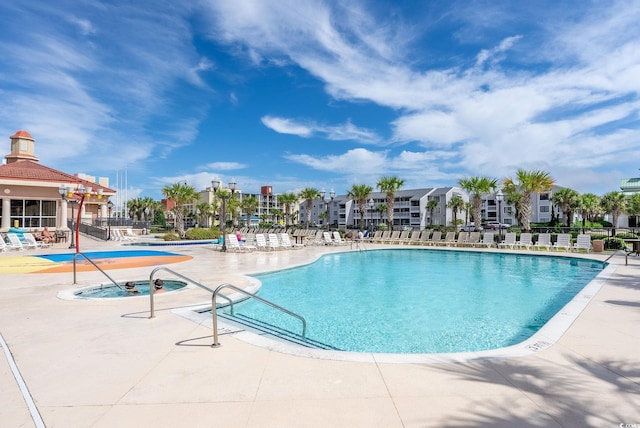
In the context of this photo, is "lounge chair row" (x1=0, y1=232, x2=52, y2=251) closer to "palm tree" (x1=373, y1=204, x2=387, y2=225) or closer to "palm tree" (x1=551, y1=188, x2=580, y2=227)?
"palm tree" (x1=551, y1=188, x2=580, y2=227)

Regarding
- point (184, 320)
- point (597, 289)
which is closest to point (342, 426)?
point (184, 320)

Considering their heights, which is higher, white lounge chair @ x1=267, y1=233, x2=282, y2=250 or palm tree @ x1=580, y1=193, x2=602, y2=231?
palm tree @ x1=580, y1=193, x2=602, y2=231

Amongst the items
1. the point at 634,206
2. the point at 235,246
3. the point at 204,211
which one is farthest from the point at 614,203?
the point at 204,211

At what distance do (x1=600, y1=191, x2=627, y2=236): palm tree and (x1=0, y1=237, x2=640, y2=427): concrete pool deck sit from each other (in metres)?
57.9

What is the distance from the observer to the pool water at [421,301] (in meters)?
6.82

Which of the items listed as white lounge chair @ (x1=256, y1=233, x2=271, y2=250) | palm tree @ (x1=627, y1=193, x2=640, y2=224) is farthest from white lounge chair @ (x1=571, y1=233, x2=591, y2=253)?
palm tree @ (x1=627, y1=193, x2=640, y2=224)

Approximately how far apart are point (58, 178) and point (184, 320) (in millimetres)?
28935

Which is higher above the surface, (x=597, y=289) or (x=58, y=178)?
(x=58, y=178)

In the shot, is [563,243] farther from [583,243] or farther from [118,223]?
[118,223]

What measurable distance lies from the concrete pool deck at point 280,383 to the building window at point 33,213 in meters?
27.9

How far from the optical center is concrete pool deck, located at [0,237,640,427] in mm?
3123

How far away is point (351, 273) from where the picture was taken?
1466cm

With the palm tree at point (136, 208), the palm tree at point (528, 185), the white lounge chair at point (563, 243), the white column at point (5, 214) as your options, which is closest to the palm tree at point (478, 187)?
the palm tree at point (528, 185)

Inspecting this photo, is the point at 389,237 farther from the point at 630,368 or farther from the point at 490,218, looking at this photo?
the point at 490,218
